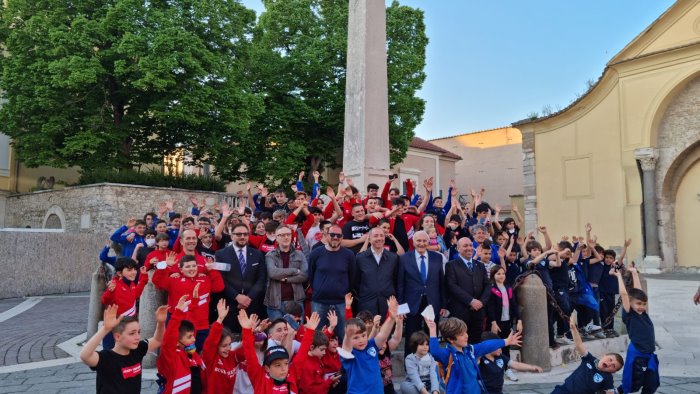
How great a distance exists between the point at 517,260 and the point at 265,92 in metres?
20.0

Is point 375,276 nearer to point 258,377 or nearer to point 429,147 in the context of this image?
point 258,377

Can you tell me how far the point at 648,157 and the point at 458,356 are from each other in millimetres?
18350

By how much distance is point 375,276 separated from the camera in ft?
20.7

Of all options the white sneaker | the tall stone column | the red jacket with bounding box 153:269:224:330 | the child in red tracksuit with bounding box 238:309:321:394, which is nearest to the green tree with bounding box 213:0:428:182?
the tall stone column

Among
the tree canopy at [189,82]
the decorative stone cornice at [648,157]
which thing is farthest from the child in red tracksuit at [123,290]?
the decorative stone cornice at [648,157]

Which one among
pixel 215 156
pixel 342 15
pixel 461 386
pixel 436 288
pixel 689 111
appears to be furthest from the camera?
pixel 342 15

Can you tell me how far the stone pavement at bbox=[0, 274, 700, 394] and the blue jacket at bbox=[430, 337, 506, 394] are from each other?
1470 millimetres

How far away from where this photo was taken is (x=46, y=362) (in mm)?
7387

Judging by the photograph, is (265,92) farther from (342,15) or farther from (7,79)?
(7,79)

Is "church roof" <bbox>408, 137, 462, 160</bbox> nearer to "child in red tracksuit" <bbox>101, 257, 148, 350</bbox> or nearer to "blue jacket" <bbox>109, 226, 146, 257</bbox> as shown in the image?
"blue jacket" <bbox>109, 226, 146, 257</bbox>

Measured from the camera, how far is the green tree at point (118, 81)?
2034 centimetres

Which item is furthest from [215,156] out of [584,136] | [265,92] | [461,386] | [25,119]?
[461,386]

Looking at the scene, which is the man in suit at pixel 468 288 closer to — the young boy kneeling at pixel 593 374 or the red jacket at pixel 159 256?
the young boy kneeling at pixel 593 374

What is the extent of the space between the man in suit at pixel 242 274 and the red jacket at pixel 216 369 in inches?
51.0
